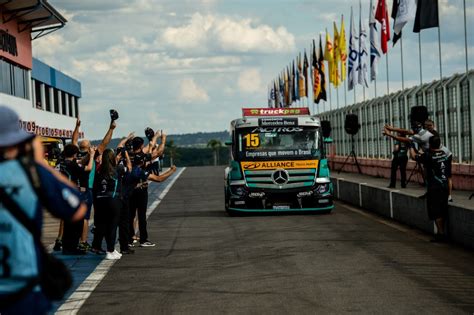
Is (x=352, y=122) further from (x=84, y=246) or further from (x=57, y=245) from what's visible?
(x=84, y=246)

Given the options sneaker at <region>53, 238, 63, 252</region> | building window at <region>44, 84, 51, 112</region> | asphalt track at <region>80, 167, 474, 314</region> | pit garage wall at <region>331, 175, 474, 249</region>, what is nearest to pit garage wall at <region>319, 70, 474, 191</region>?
pit garage wall at <region>331, 175, 474, 249</region>

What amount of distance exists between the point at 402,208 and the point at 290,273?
847 centimetres

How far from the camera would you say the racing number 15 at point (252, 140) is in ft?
77.7

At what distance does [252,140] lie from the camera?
23750 millimetres

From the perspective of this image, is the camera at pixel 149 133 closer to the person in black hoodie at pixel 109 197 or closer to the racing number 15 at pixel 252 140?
the person in black hoodie at pixel 109 197

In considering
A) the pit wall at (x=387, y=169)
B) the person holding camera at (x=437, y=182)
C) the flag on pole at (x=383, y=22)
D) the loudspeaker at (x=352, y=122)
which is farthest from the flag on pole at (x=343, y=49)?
the person holding camera at (x=437, y=182)

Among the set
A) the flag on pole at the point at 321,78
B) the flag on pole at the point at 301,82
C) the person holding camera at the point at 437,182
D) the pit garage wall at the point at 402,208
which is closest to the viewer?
the pit garage wall at the point at 402,208

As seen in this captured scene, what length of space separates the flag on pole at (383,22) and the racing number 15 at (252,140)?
17.6m

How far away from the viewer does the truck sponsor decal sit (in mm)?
23266

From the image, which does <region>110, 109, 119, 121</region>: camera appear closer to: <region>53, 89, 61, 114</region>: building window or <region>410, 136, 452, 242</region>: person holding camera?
<region>410, 136, 452, 242</region>: person holding camera

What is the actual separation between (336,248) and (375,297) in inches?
200

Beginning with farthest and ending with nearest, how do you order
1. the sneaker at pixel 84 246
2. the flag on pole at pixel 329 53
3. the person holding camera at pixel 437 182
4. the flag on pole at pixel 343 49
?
the flag on pole at pixel 329 53
the flag on pole at pixel 343 49
the person holding camera at pixel 437 182
the sneaker at pixel 84 246

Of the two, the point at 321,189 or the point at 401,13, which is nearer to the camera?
the point at 321,189

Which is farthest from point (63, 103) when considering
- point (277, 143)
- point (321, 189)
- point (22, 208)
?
point (22, 208)
